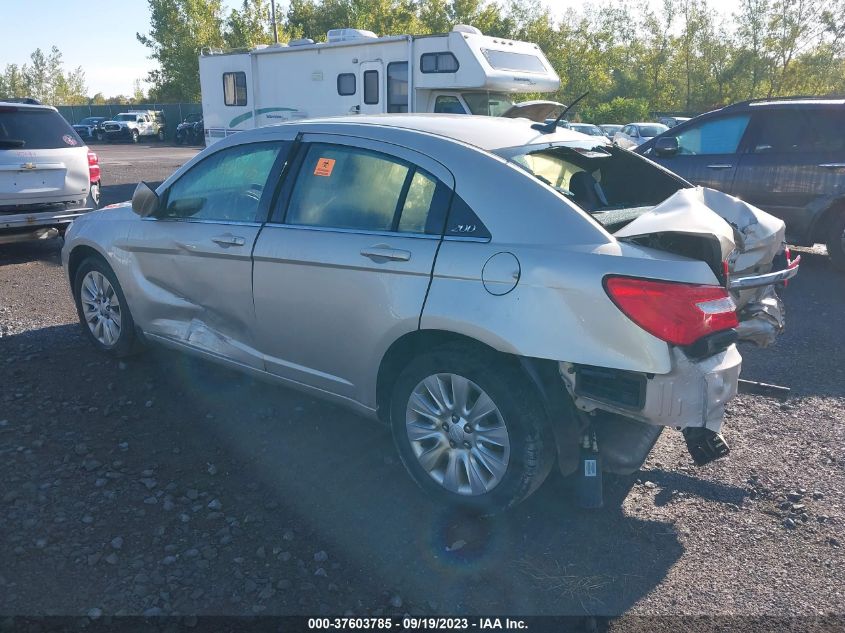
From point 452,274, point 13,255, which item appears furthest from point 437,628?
point 13,255

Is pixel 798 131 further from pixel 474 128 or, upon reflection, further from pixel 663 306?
pixel 663 306

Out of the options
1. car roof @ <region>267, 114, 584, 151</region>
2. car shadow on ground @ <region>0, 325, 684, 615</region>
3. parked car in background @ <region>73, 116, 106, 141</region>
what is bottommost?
car shadow on ground @ <region>0, 325, 684, 615</region>

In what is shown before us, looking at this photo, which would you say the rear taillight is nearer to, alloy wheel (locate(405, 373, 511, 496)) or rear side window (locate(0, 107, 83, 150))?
rear side window (locate(0, 107, 83, 150))

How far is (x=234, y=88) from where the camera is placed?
16.4 m

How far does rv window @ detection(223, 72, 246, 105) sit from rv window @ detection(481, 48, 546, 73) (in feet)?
20.5

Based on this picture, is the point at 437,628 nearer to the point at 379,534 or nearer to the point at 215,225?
the point at 379,534

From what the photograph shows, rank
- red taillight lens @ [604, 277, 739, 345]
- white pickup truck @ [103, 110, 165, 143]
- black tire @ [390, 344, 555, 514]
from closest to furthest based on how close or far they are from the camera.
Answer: red taillight lens @ [604, 277, 739, 345] < black tire @ [390, 344, 555, 514] < white pickup truck @ [103, 110, 165, 143]

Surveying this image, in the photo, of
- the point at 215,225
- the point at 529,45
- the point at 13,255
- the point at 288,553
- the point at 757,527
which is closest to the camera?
the point at 288,553

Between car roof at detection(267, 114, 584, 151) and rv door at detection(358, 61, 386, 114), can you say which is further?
rv door at detection(358, 61, 386, 114)

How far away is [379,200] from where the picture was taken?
3.56 m

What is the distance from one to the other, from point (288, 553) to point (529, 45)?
→ 12.9 meters

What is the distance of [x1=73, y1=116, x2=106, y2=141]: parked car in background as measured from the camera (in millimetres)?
43531

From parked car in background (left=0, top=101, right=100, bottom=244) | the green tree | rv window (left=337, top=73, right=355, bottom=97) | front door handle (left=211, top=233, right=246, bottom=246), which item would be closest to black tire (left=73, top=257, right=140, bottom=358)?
front door handle (left=211, top=233, right=246, bottom=246)

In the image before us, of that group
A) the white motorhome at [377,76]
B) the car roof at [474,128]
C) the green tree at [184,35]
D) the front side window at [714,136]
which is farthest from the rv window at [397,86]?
the green tree at [184,35]
